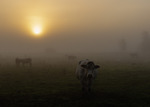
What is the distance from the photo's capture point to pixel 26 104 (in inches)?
504

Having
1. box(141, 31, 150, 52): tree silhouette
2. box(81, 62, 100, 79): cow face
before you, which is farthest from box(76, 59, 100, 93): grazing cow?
box(141, 31, 150, 52): tree silhouette

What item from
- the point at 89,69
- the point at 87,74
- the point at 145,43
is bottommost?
the point at 87,74

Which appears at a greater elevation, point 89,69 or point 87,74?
point 89,69

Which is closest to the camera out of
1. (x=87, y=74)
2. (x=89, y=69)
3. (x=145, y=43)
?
(x=87, y=74)

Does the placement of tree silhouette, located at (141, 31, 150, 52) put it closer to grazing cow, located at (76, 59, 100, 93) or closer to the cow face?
grazing cow, located at (76, 59, 100, 93)

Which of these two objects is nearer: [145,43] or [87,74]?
[87,74]

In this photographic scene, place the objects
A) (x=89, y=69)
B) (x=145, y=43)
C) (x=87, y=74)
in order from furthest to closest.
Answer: (x=145, y=43) < (x=89, y=69) < (x=87, y=74)

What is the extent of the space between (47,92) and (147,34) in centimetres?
12397

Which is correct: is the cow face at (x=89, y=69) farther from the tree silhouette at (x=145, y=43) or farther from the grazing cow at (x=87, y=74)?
the tree silhouette at (x=145, y=43)

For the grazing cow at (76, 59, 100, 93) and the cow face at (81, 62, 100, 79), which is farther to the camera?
the grazing cow at (76, 59, 100, 93)

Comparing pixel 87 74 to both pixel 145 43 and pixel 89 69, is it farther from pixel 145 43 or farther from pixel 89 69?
pixel 145 43

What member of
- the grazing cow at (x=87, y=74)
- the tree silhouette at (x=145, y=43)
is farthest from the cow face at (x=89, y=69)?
the tree silhouette at (x=145, y=43)

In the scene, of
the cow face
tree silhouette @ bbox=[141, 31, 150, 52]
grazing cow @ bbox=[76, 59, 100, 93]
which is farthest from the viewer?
tree silhouette @ bbox=[141, 31, 150, 52]

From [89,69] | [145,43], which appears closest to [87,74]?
[89,69]
